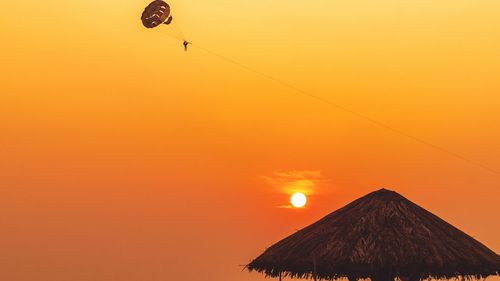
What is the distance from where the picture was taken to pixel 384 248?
46.8 feet

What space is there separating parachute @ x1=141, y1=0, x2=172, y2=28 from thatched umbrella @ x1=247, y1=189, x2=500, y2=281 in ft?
29.0

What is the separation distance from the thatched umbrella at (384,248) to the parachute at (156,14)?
884 centimetres

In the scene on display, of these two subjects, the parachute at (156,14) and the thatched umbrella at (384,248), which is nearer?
the thatched umbrella at (384,248)

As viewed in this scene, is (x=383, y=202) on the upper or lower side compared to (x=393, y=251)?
upper

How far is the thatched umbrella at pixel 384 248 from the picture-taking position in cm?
1416

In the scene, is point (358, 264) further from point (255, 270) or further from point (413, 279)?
point (255, 270)

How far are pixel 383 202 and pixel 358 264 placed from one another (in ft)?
5.35

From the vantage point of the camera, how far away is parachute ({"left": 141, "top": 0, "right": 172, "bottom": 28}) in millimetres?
21750

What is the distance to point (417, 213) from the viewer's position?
15195 mm

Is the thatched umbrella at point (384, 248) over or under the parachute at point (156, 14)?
under

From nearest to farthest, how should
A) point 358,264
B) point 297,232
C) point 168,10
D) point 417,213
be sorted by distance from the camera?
point 358,264 < point 417,213 < point 297,232 < point 168,10

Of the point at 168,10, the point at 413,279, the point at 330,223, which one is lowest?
the point at 413,279

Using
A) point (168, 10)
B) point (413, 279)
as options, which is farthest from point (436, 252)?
point (168, 10)

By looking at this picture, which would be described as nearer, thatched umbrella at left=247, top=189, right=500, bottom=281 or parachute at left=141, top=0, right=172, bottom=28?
thatched umbrella at left=247, top=189, right=500, bottom=281
